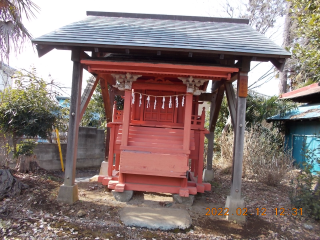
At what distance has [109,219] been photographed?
4.68 meters

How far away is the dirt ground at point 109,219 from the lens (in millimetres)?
4125

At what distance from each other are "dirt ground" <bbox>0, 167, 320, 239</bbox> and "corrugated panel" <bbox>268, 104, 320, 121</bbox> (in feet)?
16.1

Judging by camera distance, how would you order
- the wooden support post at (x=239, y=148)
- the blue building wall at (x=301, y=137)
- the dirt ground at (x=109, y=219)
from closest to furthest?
the dirt ground at (x=109, y=219), the wooden support post at (x=239, y=148), the blue building wall at (x=301, y=137)

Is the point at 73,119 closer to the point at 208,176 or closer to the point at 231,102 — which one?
the point at 231,102

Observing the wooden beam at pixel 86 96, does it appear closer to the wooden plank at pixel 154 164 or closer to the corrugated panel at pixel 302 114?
the wooden plank at pixel 154 164

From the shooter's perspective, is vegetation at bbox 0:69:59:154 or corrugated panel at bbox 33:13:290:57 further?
vegetation at bbox 0:69:59:154

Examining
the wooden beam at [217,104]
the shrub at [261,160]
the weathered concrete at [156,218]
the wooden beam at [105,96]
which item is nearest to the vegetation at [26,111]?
the wooden beam at [105,96]

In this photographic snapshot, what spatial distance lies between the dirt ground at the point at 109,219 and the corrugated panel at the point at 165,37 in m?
3.49

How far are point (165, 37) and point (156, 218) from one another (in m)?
4.12

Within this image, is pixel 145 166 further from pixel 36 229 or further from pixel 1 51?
pixel 1 51

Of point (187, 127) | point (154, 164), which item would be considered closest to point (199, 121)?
point (187, 127)

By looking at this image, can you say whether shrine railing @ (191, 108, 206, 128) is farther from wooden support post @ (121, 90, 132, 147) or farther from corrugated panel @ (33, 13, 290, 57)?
corrugated panel @ (33, 13, 290, 57)

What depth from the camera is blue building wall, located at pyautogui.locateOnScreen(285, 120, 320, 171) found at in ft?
31.4

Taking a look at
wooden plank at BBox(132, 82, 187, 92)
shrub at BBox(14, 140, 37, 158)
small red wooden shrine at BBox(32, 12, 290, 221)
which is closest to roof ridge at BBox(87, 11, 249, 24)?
Result: small red wooden shrine at BBox(32, 12, 290, 221)
